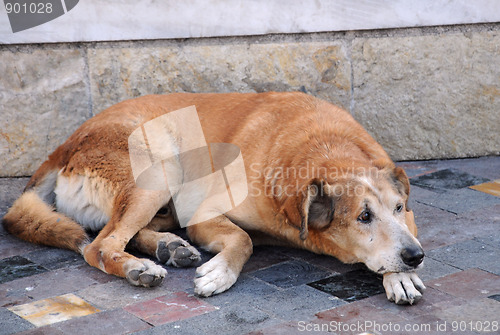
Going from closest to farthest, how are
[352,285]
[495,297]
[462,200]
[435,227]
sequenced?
1. [495,297]
2. [352,285]
3. [435,227]
4. [462,200]

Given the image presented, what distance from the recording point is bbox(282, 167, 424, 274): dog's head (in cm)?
332

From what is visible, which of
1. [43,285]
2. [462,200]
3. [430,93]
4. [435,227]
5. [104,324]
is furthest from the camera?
[430,93]

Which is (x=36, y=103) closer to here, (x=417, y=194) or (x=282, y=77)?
(x=282, y=77)

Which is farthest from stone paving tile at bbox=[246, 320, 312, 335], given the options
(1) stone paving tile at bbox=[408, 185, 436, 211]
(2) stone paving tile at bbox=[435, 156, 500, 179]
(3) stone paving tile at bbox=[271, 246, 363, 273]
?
(2) stone paving tile at bbox=[435, 156, 500, 179]

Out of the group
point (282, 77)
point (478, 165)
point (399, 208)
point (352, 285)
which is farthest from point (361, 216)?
point (478, 165)

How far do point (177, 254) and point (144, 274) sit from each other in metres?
0.37

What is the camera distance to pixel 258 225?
4012mm

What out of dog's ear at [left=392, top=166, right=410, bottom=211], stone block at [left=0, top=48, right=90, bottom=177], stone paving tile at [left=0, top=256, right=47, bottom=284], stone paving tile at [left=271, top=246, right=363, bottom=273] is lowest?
stone paving tile at [left=271, top=246, right=363, bottom=273]

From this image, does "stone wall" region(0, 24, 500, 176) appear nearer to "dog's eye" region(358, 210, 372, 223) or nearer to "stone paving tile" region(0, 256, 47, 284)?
"stone paving tile" region(0, 256, 47, 284)

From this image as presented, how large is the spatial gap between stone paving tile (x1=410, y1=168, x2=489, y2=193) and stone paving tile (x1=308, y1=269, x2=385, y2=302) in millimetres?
1596

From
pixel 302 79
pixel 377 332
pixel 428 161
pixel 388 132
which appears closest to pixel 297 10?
pixel 302 79

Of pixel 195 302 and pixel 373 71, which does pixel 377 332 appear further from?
pixel 373 71

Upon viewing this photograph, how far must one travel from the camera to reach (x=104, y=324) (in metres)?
3.11

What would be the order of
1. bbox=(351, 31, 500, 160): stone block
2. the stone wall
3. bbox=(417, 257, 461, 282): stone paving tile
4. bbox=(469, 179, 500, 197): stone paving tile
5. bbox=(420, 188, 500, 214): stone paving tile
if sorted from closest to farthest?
bbox=(417, 257, 461, 282): stone paving tile
bbox=(420, 188, 500, 214): stone paving tile
bbox=(469, 179, 500, 197): stone paving tile
the stone wall
bbox=(351, 31, 500, 160): stone block
